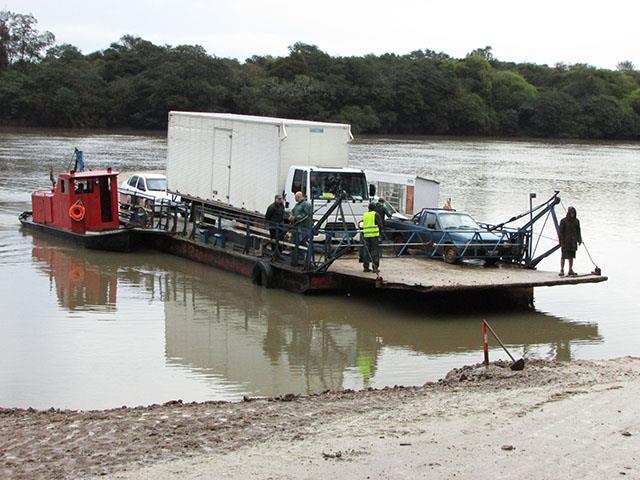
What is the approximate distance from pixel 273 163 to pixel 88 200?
660 cm

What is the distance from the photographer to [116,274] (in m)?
25.1

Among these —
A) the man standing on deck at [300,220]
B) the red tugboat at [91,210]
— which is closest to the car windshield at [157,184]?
the red tugboat at [91,210]

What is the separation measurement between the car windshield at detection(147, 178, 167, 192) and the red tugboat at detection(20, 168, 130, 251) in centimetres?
357

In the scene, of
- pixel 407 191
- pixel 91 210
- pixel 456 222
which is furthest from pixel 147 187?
pixel 456 222

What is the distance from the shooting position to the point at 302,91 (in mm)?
108438

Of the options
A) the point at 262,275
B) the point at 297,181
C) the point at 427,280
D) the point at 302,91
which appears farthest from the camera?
the point at 302,91

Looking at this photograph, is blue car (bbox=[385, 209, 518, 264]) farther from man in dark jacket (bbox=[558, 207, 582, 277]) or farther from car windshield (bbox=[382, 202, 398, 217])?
man in dark jacket (bbox=[558, 207, 582, 277])

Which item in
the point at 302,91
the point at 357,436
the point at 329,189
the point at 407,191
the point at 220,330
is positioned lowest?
the point at 220,330

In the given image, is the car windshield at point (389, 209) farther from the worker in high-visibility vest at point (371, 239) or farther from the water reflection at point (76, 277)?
the water reflection at point (76, 277)

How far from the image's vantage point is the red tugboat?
27812 millimetres

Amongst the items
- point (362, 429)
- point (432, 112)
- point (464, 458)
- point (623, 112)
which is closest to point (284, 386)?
point (362, 429)

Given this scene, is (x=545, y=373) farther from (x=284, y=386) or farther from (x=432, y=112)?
(x=432, y=112)

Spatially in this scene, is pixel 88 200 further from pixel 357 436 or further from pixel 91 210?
pixel 357 436

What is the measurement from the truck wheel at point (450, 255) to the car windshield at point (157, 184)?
1216cm
